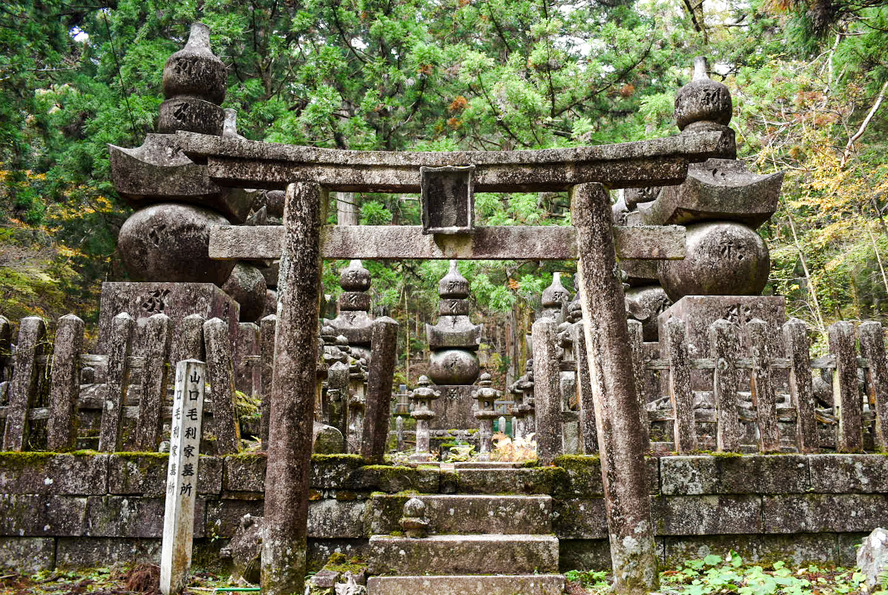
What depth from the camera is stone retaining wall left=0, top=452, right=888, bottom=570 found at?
15.7 ft

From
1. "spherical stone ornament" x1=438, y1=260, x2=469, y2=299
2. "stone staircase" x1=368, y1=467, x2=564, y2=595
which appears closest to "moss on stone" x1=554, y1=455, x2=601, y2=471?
"stone staircase" x1=368, y1=467, x2=564, y2=595

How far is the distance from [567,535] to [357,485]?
1.64 meters

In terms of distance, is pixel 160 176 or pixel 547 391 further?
pixel 160 176

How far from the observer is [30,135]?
15.9 m

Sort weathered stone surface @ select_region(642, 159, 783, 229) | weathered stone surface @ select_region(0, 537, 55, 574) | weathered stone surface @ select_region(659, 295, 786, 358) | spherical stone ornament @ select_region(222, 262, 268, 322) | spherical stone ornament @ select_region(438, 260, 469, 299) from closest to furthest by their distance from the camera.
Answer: weathered stone surface @ select_region(0, 537, 55, 574) → weathered stone surface @ select_region(659, 295, 786, 358) → weathered stone surface @ select_region(642, 159, 783, 229) → spherical stone ornament @ select_region(222, 262, 268, 322) → spherical stone ornament @ select_region(438, 260, 469, 299)

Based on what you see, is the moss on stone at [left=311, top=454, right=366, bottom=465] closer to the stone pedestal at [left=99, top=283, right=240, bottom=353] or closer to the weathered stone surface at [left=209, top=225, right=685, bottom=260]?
the weathered stone surface at [left=209, top=225, right=685, bottom=260]

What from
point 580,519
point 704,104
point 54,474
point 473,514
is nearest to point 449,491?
point 473,514

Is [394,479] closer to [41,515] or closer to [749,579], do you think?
[749,579]

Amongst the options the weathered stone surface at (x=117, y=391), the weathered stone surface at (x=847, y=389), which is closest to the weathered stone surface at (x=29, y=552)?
the weathered stone surface at (x=117, y=391)

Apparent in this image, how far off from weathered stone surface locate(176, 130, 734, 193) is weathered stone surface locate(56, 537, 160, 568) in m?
2.85

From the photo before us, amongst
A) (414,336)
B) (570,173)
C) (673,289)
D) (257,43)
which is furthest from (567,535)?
(414,336)

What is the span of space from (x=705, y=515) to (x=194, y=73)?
6936mm

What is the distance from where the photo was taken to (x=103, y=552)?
4785 millimetres

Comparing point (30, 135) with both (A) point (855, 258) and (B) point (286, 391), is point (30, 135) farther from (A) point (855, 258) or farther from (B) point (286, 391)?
(A) point (855, 258)
